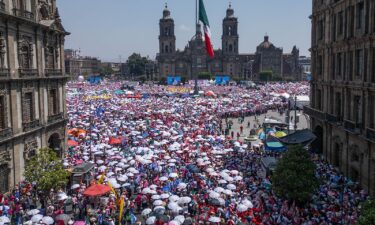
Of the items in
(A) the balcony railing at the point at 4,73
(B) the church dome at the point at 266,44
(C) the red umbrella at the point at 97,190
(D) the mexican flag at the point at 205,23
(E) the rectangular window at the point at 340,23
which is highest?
(B) the church dome at the point at 266,44

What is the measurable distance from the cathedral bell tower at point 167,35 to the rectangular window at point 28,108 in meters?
135

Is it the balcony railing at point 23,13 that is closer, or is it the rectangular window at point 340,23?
the balcony railing at point 23,13

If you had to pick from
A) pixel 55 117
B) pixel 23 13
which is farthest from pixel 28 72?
pixel 55 117

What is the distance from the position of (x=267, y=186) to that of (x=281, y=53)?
507 ft

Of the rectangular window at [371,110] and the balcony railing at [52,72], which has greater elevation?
the balcony railing at [52,72]

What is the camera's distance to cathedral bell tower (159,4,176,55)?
158m

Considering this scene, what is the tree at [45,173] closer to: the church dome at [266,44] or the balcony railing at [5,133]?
the balcony railing at [5,133]

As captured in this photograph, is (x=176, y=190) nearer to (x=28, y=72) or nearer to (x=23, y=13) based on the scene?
(x=28, y=72)

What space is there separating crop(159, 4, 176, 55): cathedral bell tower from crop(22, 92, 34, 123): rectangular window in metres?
135

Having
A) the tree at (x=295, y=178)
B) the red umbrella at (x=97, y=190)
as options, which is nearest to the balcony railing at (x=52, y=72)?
the red umbrella at (x=97, y=190)

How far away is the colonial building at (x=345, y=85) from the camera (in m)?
23.8

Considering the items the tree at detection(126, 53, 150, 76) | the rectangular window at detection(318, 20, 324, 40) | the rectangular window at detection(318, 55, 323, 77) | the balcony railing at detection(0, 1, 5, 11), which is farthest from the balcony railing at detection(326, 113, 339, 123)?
the tree at detection(126, 53, 150, 76)

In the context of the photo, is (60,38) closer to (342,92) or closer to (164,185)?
(164,185)

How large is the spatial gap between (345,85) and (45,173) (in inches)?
759
